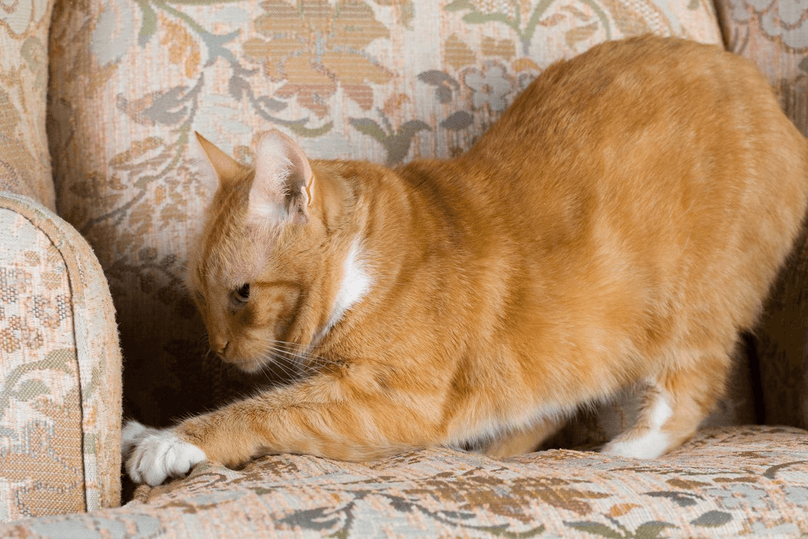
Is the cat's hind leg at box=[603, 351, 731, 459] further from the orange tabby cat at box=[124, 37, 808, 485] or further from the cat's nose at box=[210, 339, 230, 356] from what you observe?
the cat's nose at box=[210, 339, 230, 356]

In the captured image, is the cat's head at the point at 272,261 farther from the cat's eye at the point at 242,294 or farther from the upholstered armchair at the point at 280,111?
the upholstered armchair at the point at 280,111

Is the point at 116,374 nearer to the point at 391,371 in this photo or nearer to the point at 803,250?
the point at 391,371

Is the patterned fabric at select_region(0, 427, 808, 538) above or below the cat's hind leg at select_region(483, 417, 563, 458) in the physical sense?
above

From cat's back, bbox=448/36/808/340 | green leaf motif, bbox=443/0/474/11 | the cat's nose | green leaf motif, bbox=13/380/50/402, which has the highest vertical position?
green leaf motif, bbox=443/0/474/11

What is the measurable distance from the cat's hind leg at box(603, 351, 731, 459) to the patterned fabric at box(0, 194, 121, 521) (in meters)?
0.89

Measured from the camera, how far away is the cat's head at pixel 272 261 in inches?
46.8

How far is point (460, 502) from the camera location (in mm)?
847

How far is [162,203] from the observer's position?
5.01 ft

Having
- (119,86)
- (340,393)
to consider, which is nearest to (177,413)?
(340,393)

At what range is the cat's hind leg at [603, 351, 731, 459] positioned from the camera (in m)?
1.38

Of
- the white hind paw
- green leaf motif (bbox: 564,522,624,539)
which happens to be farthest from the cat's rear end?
green leaf motif (bbox: 564,522,624,539)

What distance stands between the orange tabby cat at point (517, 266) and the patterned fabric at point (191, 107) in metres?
0.22

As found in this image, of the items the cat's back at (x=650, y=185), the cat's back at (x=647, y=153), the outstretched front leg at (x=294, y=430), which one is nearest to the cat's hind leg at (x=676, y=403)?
the cat's back at (x=650, y=185)

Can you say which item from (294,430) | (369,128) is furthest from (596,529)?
(369,128)
